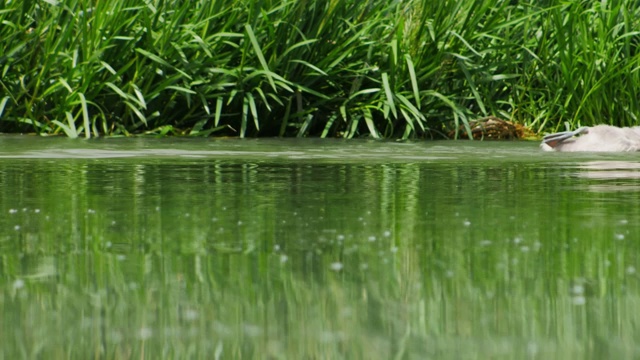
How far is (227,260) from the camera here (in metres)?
2.59

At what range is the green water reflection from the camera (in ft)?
6.05

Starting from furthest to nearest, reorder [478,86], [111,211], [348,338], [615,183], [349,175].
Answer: [478,86], [349,175], [615,183], [111,211], [348,338]

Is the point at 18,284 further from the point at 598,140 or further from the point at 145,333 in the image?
the point at 598,140

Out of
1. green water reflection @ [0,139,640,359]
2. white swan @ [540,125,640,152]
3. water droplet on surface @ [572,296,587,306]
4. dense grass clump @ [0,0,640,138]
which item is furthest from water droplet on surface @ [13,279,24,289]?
dense grass clump @ [0,0,640,138]

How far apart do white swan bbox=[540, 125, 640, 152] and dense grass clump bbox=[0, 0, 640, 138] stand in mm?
1052

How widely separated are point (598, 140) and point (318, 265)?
424 centimetres

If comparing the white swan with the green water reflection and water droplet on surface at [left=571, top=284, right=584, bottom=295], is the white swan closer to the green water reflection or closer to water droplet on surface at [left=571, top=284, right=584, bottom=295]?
the green water reflection

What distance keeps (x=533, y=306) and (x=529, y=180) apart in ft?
8.34

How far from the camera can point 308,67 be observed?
7.79 m

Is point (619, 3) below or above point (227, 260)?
above

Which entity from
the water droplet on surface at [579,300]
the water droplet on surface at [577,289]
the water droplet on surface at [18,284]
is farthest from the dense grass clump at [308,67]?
the water droplet on surface at [579,300]

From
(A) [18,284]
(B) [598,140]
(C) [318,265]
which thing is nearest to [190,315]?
(A) [18,284]

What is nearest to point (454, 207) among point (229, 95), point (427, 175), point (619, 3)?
point (427, 175)

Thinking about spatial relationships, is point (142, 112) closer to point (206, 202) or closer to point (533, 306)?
point (206, 202)
